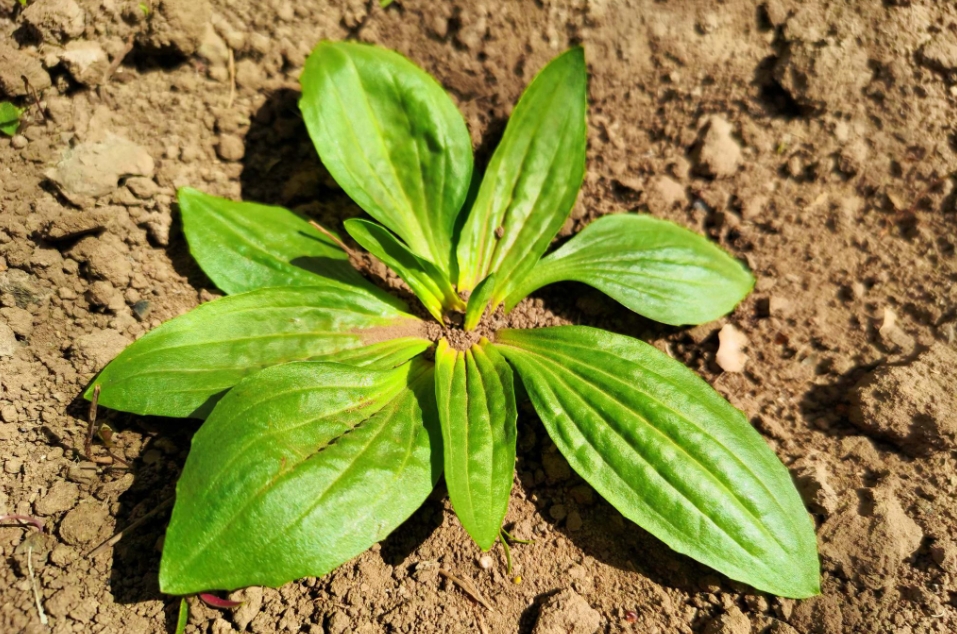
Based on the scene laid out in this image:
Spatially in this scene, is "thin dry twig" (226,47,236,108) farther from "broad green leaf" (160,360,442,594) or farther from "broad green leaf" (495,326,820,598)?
"broad green leaf" (495,326,820,598)

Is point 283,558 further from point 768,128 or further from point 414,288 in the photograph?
point 768,128

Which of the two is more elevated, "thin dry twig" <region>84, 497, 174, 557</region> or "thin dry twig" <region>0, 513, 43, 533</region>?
"thin dry twig" <region>84, 497, 174, 557</region>

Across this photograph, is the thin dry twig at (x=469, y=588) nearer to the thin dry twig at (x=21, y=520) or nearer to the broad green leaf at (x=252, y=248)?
the broad green leaf at (x=252, y=248)

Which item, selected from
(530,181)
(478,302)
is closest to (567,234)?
(530,181)

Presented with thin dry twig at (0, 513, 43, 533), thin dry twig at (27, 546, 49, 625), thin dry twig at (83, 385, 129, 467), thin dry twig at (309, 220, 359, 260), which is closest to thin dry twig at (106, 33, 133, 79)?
thin dry twig at (309, 220, 359, 260)

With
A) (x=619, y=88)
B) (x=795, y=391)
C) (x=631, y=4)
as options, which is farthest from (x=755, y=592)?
(x=631, y=4)

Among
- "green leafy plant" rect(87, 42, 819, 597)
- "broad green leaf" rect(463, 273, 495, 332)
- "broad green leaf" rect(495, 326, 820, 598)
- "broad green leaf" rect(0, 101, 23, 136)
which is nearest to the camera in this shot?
"green leafy plant" rect(87, 42, 819, 597)
